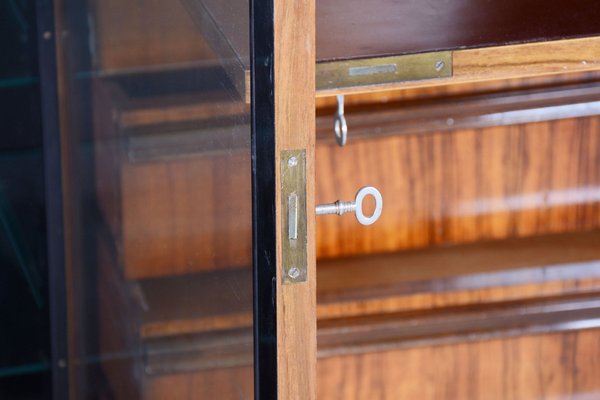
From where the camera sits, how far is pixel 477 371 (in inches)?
65.9

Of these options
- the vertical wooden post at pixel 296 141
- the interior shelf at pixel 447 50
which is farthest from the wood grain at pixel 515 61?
the vertical wooden post at pixel 296 141

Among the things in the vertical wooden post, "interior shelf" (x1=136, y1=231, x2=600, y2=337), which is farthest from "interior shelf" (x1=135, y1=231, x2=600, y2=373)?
the vertical wooden post

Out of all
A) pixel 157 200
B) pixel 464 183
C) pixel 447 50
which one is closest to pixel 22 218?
pixel 157 200

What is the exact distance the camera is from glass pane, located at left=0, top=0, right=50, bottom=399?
1.85m

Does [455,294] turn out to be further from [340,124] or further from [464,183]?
[340,124]

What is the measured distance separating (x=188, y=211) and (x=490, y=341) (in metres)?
0.60

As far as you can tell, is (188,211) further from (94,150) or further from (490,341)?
(490,341)

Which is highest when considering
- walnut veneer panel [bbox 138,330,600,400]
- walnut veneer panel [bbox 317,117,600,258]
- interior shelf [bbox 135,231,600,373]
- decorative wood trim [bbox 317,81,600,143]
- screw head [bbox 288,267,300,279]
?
decorative wood trim [bbox 317,81,600,143]

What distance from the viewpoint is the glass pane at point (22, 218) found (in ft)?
6.08

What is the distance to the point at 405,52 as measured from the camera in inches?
53.9

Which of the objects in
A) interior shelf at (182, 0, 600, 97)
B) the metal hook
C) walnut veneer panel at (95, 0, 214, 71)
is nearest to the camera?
walnut veneer panel at (95, 0, 214, 71)

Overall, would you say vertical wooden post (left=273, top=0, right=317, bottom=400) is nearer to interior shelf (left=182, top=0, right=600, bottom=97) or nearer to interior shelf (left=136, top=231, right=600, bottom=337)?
interior shelf (left=182, top=0, right=600, bottom=97)

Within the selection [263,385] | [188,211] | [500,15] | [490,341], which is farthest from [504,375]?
[263,385]

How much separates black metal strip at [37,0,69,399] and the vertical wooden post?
3.17 ft
